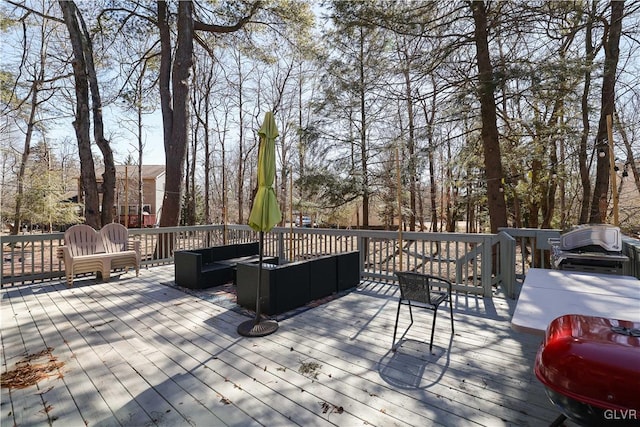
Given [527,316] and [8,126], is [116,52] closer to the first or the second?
[8,126]

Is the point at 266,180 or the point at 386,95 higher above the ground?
the point at 386,95

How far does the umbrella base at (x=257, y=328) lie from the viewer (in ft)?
10.6

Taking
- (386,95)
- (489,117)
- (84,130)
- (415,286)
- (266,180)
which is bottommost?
(415,286)

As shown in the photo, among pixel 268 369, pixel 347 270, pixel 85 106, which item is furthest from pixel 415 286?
pixel 85 106

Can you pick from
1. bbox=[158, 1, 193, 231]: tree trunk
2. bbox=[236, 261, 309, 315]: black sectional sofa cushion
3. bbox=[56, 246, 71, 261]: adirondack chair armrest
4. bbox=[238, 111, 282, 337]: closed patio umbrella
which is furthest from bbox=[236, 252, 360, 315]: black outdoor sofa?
bbox=[158, 1, 193, 231]: tree trunk

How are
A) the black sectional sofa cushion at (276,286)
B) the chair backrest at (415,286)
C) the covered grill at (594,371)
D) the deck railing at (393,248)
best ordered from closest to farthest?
the covered grill at (594,371) → the chair backrest at (415,286) → the black sectional sofa cushion at (276,286) → the deck railing at (393,248)

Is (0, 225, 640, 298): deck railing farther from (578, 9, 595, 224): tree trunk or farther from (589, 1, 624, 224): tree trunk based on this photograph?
(578, 9, 595, 224): tree trunk

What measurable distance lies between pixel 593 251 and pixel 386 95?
612 centimetres

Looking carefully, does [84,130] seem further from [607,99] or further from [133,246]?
[607,99]

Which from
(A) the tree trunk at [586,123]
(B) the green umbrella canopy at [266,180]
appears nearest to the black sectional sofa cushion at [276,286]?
(B) the green umbrella canopy at [266,180]

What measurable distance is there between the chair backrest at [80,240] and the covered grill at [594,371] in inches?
248

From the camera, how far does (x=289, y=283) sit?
12.9 ft

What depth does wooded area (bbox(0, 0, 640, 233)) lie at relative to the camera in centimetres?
645

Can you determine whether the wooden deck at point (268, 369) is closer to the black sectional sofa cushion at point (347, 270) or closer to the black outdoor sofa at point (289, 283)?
the black outdoor sofa at point (289, 283)
